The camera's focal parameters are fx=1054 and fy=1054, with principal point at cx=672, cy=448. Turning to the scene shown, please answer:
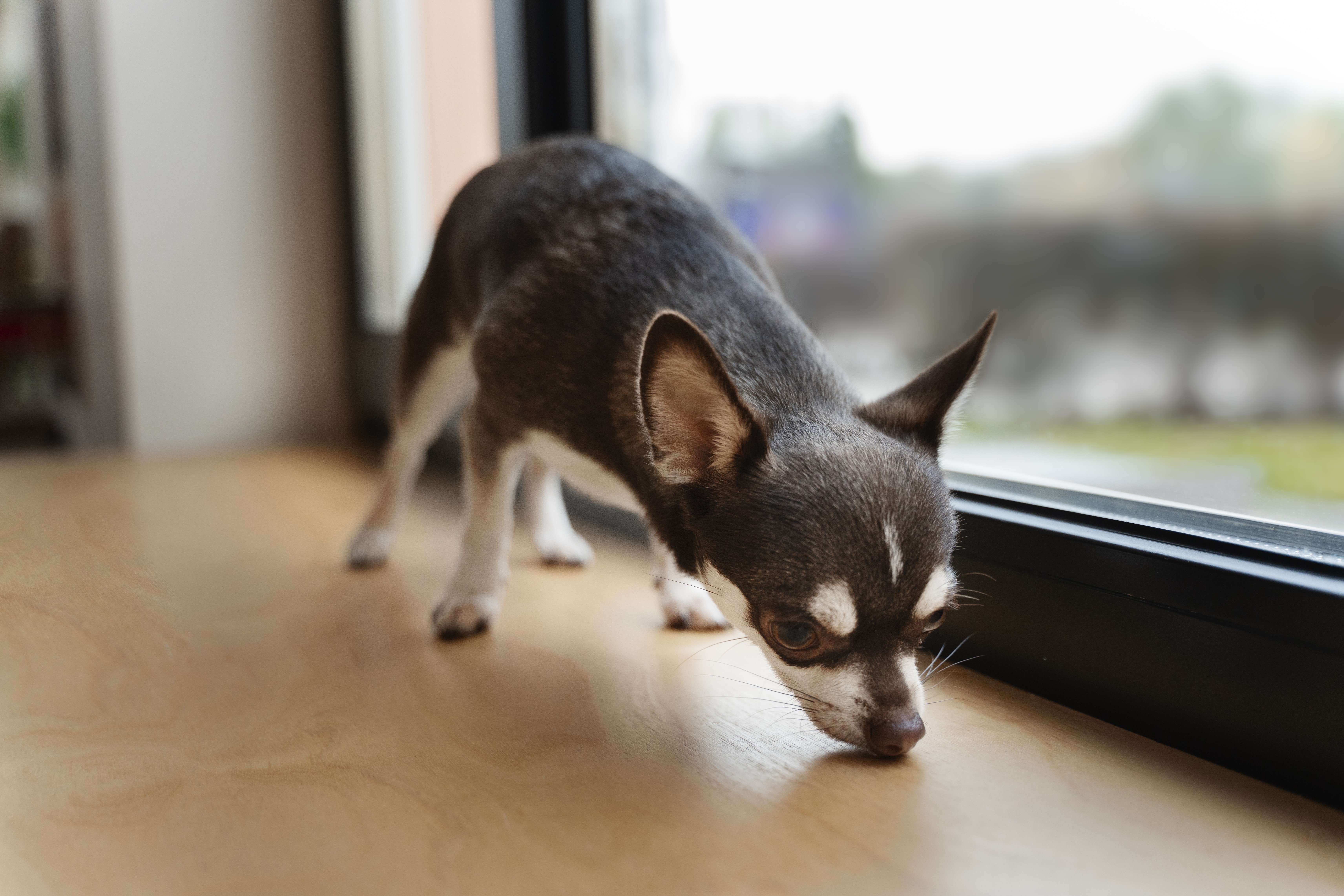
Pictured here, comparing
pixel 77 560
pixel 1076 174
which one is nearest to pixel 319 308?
pixel 77 560

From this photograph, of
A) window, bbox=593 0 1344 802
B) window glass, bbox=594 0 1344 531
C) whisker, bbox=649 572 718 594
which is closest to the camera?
window, bbox=593 0 1344 802

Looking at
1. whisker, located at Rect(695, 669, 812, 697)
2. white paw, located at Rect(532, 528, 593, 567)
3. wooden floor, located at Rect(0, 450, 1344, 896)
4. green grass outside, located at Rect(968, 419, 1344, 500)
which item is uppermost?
wooden floor, located at Rect(0, 450, 1344, 896)

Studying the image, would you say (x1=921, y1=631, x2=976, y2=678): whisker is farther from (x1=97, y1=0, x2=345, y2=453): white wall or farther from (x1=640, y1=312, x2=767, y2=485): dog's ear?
(x1=97, y1=0, x2=345, y2=453): white wall

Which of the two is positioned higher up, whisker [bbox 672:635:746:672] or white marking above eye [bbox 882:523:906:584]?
white marking above eye [bbox 882:523:906:584]

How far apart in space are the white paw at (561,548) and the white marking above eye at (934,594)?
1.20 metres

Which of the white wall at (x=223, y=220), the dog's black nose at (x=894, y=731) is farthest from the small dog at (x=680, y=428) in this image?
the white wall at (x=223, y=220)

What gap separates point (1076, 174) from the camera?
6695 millimetres

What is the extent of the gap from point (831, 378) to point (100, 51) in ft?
12.0

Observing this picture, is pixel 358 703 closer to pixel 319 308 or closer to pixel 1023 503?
pixel 1023 503

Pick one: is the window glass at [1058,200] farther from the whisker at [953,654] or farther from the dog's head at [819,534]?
the dog's head at [819,534]

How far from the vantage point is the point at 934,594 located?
1.26 meters

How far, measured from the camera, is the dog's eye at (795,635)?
49.3 inches

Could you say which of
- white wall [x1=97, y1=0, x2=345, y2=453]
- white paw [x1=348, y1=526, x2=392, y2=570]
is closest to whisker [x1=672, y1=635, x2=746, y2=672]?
white paw [x1=348, y1=526, x2=392, y2=570]

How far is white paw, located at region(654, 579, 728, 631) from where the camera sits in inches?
74.5
